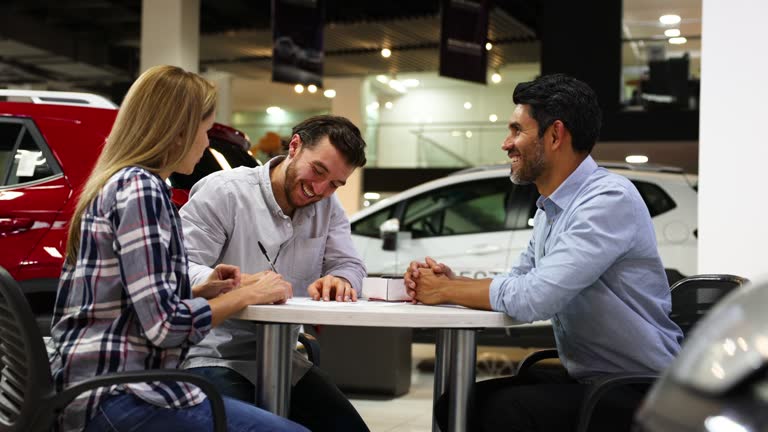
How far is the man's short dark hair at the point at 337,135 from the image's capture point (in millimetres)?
2818

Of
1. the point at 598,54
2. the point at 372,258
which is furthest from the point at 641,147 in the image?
the point at 372,258

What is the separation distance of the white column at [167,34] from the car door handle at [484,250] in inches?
205

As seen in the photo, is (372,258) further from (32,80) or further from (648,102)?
(32,80)

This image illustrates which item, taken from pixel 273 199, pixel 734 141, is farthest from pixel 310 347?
pixel 734 141

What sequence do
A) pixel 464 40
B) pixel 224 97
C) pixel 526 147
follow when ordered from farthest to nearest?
pixel 224 97, pixel 464 40, pixel 526 147

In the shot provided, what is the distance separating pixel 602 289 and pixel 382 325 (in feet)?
1.98

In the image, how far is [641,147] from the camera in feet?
35.8

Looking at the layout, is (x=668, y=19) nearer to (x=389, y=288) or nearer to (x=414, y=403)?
(x=414, y=403)

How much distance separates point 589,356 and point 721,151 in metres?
2.19

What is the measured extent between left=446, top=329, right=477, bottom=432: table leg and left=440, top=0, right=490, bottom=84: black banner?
7.73 meters

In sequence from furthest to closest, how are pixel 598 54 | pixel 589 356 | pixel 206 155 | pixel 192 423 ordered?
pixel 598 54
pixel 206 155
pixel 589 356
pixel 192 423

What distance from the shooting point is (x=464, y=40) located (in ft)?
33.9

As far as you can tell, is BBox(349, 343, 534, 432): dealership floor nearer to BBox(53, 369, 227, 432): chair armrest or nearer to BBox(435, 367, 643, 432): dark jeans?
BBox(435, 367, 643, 432): dark jeans

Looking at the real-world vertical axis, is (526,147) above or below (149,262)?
above
